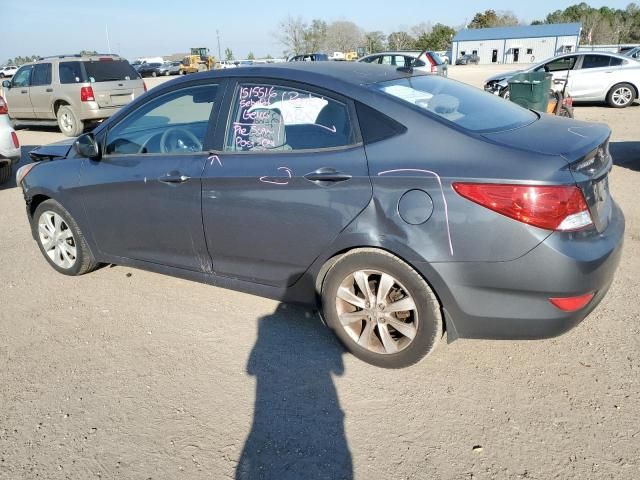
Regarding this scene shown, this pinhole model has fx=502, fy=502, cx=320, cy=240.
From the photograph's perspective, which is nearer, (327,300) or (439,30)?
(327,300)

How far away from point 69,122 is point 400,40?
88.9 meters

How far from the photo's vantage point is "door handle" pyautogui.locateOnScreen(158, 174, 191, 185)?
128 inches

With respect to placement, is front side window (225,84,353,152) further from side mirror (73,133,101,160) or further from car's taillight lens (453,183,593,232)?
side mirror (73,133,101,160)

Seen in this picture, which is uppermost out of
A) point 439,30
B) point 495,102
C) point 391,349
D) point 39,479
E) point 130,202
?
point 439,30

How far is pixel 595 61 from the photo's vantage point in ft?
43.7

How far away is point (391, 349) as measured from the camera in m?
2.83

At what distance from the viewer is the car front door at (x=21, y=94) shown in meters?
12.8

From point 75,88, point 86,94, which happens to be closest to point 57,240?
point 86,94

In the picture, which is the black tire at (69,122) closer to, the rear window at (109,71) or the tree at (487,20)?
the rear window at (109,71)

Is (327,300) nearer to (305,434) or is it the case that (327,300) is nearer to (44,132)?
(305,434)

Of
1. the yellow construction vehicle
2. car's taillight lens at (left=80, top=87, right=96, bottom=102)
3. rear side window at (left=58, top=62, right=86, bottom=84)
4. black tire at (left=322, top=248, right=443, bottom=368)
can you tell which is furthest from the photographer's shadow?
the yellow construction vehicle

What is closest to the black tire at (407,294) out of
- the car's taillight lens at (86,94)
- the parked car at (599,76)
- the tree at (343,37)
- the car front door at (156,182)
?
the car front door at (156,182)

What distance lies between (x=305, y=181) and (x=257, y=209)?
1.26ft

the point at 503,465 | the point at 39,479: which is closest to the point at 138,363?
the point at 39,479
